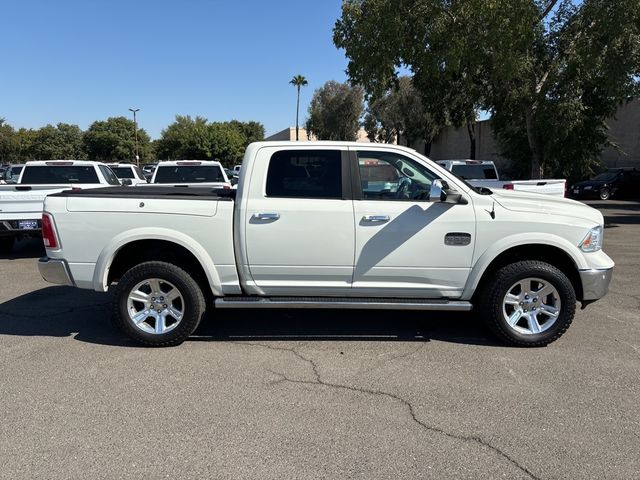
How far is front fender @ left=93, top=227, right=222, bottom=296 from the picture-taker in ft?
15.6

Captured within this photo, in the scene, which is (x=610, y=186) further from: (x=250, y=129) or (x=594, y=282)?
(x=250, y=129)

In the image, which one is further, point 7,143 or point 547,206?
point 7,143

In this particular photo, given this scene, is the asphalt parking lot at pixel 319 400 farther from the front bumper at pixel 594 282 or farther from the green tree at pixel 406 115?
the green tree at pixel 406 115

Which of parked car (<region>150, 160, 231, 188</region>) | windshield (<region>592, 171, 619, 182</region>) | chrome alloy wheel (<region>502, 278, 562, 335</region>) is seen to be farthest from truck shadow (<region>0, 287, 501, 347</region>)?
windshield (<region>592, 171, 619, 182</region>)

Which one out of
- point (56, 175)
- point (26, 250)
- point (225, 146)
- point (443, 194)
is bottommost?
point (26, 250)

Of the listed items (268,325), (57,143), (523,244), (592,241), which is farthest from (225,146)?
(592,241)

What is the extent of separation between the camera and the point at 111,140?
7931cm

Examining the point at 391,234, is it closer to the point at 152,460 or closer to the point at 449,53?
the point at 152,460

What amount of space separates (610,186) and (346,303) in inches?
911

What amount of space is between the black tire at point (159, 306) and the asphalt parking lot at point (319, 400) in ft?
0.46

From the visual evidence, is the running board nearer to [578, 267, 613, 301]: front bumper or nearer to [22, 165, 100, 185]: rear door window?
[578, 267, 613, 301]: front bumper

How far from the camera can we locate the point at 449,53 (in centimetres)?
1536

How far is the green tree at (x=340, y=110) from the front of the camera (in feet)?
185

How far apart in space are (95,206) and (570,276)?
4588 millimetres
